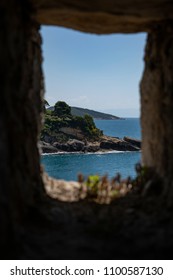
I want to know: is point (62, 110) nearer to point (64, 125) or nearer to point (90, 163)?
point (64, 125)

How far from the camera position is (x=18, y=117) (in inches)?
344

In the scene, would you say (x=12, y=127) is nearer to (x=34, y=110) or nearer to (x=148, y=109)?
(x=34, y=110)

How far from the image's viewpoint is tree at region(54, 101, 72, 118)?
124m

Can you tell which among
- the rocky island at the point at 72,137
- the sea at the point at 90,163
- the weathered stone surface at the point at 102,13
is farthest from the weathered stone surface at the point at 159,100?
the rocky island at the point at 72,137

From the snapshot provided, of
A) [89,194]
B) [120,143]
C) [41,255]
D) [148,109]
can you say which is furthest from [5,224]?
[120,143]

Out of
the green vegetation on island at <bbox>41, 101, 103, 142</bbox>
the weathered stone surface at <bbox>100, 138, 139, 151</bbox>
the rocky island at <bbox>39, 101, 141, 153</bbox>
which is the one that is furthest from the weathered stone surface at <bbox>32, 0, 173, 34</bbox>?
the weathered stone surface at <bbox>100, 138, 139, 151</bbox>

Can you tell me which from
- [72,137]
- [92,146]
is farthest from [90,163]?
[72,137]

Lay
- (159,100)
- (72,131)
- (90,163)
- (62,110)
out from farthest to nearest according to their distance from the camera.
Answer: (62,110), (72,131), (90,163), (159,100)

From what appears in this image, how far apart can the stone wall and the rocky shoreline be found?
10744 centimetres

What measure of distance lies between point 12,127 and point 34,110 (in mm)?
3097

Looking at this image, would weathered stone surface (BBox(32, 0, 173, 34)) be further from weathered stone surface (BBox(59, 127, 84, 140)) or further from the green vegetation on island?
weathered stone surface (BBox(59, 127, 84, 140))

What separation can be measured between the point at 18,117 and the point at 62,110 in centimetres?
11806

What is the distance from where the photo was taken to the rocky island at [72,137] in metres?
120

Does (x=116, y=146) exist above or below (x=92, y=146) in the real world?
below
